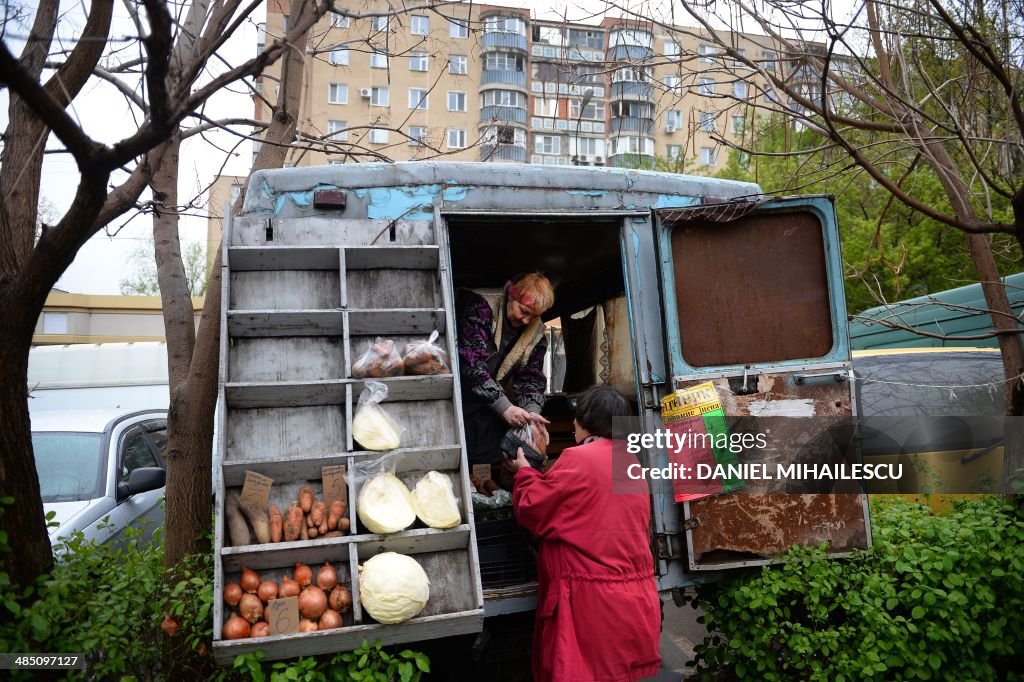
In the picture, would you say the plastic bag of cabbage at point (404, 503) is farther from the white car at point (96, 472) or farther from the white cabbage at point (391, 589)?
the white car at point (96, 472)

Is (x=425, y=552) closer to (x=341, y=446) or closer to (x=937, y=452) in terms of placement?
(x=341, y=446)

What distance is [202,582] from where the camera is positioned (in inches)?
136

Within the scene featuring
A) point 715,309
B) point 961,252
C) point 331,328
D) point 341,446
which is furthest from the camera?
point 961,252

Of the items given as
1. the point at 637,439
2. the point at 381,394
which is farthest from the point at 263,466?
the point at 637,439

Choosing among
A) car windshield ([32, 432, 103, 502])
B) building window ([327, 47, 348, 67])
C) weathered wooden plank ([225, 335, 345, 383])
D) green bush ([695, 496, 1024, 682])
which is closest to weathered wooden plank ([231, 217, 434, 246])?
weathered wooden plank ([225, 335, 345, 383])

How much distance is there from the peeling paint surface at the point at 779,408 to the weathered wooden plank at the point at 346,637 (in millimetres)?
2042

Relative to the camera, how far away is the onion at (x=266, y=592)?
3227mm

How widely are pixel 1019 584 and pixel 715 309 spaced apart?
2260 mm

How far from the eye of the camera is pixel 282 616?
3.15m

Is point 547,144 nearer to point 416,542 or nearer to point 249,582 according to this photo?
point 416,542

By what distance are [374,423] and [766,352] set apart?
7.94 feet

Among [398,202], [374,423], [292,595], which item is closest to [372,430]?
[374,423]

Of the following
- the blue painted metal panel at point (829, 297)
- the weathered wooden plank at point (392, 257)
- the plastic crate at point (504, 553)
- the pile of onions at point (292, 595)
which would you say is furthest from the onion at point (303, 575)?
the blue painted metal panel at point (829, 297)

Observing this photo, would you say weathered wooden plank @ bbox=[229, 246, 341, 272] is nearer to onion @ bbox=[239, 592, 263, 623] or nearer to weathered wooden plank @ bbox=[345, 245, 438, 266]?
weathered wooden plank @ bbox=[345, 245, 438, 266]
